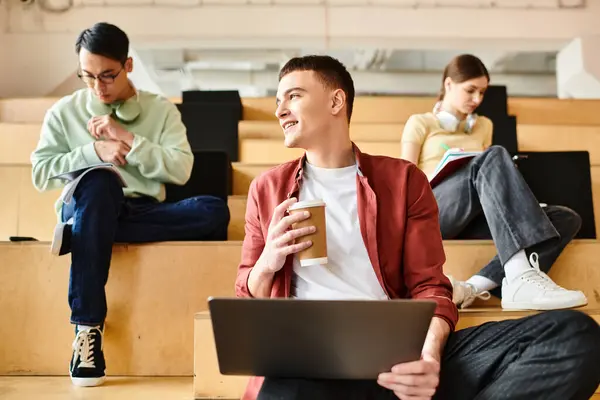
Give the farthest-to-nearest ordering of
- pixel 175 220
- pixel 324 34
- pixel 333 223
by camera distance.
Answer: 1. pixel 324 34
2. pixel 175 220
3. pixel 333 223

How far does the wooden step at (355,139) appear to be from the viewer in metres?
3.21

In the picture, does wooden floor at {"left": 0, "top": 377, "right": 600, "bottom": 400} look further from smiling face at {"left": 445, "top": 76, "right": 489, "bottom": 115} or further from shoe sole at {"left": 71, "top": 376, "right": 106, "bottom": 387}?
smiling face at {"left": 445, "top": 76, "right": 489, "bottom": 115}

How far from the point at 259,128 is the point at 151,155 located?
1535mm

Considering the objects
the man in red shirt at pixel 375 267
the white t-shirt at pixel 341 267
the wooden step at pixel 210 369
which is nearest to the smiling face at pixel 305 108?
the man in red shirt at pixel 375 267

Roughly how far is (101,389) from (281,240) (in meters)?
0.79

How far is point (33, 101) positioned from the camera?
153 inches

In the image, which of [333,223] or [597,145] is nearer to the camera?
[333,223]

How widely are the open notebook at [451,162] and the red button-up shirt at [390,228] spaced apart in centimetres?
63

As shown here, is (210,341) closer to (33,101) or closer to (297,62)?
(297,62)

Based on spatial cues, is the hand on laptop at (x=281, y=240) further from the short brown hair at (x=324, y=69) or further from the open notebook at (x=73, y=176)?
the open notebook at (x=73, y=176)

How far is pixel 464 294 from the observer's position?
5.62ft

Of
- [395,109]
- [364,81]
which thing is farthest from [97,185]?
[364,81]

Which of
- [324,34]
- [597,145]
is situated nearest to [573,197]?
[597,145]

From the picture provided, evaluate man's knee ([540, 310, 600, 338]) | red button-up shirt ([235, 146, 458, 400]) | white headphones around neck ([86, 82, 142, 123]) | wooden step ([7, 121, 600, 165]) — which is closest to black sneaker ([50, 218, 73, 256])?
white headphones around neck ([86, 82, 142, 123])
